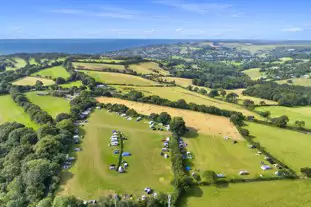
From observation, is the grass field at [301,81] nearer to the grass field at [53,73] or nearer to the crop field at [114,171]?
the crop field at [114,171]

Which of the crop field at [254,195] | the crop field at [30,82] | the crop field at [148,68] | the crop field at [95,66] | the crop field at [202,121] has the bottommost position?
the crop field at [254,195]

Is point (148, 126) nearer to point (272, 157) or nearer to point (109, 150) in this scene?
point (109, 150)

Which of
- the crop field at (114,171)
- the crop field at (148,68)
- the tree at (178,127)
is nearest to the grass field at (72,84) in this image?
the crop field at (148,68)

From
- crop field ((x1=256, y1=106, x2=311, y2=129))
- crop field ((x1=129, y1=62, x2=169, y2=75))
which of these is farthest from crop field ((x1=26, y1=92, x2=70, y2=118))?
crop field ((x1=129, y1=62, x2=169, y2=75))

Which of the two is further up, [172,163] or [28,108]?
[28,108]

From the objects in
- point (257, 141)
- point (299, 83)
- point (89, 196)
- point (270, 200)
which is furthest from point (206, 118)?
point (299, 83)
